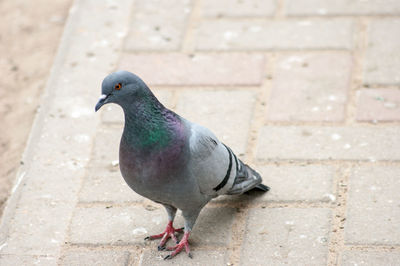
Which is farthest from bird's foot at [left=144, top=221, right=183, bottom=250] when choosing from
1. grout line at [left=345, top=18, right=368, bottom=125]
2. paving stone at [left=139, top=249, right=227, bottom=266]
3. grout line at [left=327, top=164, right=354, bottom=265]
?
grout line at [left=345, top=18, right=368, bottom=125]

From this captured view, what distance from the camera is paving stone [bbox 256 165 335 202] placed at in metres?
4.21

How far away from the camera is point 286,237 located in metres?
3.93

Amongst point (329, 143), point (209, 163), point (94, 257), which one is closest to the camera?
point (209, 163)

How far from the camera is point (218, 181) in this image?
12.4ft

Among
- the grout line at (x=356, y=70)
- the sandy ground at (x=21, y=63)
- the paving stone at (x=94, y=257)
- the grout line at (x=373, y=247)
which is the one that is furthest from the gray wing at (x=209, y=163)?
the sandy ground at (x=21, y=63)

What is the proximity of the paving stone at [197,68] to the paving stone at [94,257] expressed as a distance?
1.64 meters

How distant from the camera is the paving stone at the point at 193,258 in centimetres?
385

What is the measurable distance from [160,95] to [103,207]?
45.3 inches

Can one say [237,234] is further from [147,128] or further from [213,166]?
[147,128]

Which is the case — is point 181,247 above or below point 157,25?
above

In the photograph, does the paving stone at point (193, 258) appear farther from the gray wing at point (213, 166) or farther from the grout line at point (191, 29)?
the grout line at point (191, 29)

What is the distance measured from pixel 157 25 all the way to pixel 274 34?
0.92 metres

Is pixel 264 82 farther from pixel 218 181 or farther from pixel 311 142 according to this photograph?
pixel 218 181

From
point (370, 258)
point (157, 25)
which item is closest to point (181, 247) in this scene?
point (370, 258)
